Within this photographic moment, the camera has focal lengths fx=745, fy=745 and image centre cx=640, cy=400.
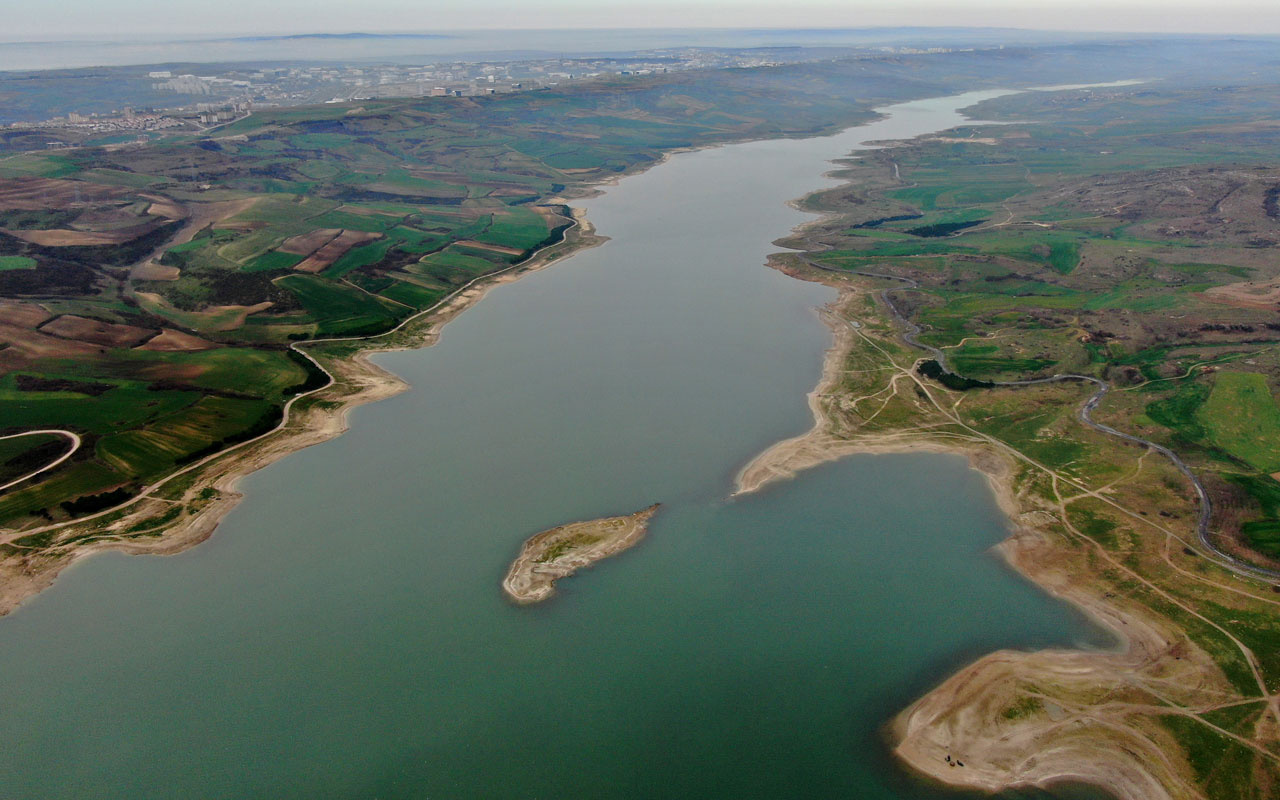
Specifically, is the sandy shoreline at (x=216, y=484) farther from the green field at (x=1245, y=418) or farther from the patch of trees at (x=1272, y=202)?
the patch of trees at (x=1272, y=202)

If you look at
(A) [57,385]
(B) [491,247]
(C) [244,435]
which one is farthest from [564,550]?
(B) [491,247]

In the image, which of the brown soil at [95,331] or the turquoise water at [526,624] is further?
the brown soil at [95,331]

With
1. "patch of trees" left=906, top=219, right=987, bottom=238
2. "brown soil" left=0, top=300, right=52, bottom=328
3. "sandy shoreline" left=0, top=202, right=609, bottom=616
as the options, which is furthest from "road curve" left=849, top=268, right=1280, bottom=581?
"brown soil" left=0, top=300, right=52, bottom=328

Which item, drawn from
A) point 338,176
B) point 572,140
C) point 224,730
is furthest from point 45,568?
point 572,140

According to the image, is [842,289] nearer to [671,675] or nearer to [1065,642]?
[1065,642]

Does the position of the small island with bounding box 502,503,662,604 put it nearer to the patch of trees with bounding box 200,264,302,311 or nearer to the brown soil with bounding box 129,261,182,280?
the patch of trees with bounding box 200,264,302,311

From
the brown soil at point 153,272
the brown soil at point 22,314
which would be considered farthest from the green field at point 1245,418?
the brown soil at point 153,272
